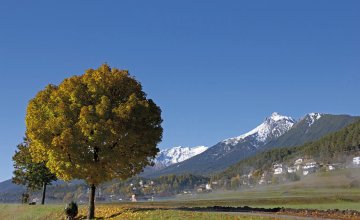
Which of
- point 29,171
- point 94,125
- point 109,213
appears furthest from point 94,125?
point 29,171

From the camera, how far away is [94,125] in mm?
52094

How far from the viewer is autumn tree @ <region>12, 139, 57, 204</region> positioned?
313 ft

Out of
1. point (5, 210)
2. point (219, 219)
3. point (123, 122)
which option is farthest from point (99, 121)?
point (5, 210)

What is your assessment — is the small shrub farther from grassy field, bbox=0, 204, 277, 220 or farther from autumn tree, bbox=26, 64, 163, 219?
autumn tree, bbox=26, 64, 163, 219

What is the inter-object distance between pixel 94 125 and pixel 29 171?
165ft

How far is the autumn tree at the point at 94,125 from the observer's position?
52906 millimetres

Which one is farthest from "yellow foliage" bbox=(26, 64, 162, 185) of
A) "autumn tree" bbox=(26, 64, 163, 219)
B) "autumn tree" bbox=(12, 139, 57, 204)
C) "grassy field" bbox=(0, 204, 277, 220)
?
"autumn tree" bbox=(12, 139, 57, 204)

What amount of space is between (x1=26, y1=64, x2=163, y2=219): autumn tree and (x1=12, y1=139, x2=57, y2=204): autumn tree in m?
38.8

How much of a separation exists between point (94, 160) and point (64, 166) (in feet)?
10.8

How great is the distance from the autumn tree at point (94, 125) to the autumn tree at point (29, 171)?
38.8 metres

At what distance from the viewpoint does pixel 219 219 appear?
46.1m

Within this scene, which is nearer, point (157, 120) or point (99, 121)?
point (99, 121)

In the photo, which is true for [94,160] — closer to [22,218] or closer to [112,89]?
[112,89]

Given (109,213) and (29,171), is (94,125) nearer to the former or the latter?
(109,213)
